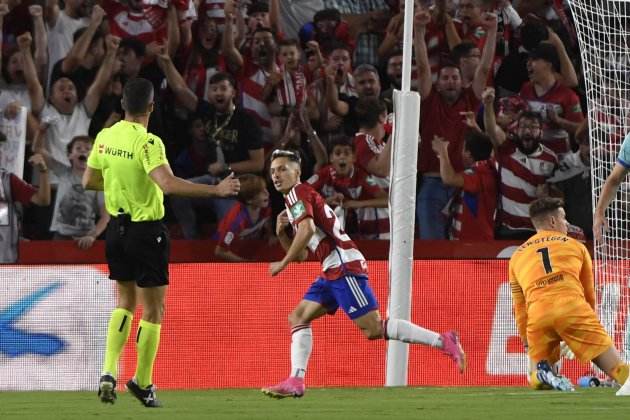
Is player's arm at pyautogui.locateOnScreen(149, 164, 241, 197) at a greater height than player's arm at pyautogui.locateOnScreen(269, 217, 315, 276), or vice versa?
player's arm at pyautogui.locateOnScreen(149, 164, 241, 197)

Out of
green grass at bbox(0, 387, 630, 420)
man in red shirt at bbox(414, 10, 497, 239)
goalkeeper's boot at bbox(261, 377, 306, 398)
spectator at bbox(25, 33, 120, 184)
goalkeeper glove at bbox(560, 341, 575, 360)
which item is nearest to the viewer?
green grass at bbox(0, 387, 630, 420)

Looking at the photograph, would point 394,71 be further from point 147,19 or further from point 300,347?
point 300,347

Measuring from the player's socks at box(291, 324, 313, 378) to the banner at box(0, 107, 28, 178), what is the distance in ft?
14.7

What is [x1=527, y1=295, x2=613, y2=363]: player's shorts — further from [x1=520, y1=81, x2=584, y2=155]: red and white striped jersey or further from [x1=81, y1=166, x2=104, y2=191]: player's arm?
[x1=520, y1=81, x2=584, y2=155]: red and white striped jersey

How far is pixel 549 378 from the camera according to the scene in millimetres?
9938

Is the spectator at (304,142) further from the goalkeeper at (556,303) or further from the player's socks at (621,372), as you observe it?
the player's socks at (621,372)

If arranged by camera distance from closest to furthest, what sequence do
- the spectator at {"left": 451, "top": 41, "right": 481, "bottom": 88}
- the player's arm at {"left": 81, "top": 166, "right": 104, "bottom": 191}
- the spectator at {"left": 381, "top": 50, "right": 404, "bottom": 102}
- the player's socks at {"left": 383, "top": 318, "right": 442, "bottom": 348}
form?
the player's arm at {"left": 81, "top": 166, "right": 104, "bottom": 191} < the player's socks at {"left": 383, "top": 318, "right": 442, "bottom": 348} < the spectator at {"left": 451, "top": 41, "right": 481, "bottom": 88} < the spectator at {"left": 381, "top": 50, "right": 404, "bottom": 102}

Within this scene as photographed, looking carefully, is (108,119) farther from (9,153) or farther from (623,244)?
(623,244)

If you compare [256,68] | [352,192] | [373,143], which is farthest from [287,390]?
[256,68]

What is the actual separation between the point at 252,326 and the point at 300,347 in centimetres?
226

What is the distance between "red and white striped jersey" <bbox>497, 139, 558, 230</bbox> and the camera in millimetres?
13469

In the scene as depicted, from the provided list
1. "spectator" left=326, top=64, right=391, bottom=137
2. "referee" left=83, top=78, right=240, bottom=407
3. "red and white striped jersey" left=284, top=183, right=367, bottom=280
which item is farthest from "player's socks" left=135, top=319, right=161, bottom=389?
"spectator" left=326, top=64, right=391, bottom=137

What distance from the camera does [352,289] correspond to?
32.6 ft

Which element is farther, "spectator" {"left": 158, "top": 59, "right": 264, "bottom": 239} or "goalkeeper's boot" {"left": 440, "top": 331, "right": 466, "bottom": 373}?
Result: "spectator" {"left": 158, "top": 59, "right": 264, "bottom": 239}
